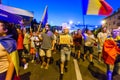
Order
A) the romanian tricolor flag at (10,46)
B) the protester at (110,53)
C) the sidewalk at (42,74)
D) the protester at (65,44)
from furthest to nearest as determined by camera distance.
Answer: the protester at (65,44) → the sidewalk at (42,74) → the protester at (110,53) → the romanian tricolor flag at (10,46)

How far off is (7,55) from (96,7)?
9.29m

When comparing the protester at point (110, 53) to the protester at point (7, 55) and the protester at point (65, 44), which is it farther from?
the protester at point (7, 55)

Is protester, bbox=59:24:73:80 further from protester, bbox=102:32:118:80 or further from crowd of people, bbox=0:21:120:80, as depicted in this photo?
protester, bbox=102:32:118:80

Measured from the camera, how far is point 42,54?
43.6 ft

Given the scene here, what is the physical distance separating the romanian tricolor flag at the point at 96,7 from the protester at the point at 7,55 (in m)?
8.81

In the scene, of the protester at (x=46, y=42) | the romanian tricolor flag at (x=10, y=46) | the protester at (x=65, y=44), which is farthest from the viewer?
the protester at (x=46, y=42)

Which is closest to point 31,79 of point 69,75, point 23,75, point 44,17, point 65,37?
point 23,75

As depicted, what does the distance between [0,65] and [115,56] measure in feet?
17.9

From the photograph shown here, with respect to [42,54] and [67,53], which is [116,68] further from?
[42,54]

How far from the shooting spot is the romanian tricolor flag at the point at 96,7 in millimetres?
13039

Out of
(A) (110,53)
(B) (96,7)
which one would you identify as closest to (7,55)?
(A) (110,53)

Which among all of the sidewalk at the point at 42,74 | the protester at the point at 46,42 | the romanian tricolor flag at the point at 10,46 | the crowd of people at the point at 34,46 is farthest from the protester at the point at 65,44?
the romanian tricolor flag at the point at 10,46

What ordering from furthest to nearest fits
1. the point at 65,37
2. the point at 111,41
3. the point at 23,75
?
the point at 65,37, the point at 23,75, the point at 111,41

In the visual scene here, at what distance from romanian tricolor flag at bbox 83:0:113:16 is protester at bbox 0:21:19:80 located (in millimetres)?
8806
